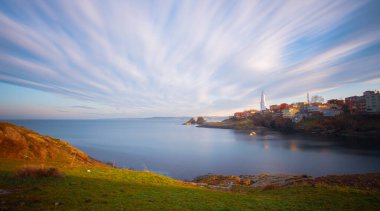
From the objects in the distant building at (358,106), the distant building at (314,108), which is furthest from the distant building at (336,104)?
the distant building at (358,106)

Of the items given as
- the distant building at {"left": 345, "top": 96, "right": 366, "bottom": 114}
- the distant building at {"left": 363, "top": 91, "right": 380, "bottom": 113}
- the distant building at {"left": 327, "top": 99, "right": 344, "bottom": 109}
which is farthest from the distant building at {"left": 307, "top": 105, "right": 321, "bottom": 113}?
the distant building at {"left": 363, "top": 91, "right": 380, "bottom": 113}

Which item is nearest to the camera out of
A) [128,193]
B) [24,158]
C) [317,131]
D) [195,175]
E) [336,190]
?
[128,193]

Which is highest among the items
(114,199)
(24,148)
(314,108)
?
(314,108)

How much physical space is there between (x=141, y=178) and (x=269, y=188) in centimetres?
1270

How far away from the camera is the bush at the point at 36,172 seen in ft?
42.4

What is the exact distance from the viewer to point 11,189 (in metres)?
10.1

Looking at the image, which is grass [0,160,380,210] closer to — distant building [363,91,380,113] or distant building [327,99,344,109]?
distant building [363,91,380,113]

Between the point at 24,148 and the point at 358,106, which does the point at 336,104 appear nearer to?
the point at 358,106

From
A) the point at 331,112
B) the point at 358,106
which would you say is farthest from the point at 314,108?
the point at 358,106

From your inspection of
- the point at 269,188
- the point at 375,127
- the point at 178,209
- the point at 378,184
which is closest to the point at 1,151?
the point at 178,209

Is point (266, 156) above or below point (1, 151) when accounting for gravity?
below

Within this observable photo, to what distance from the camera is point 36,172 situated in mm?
13289

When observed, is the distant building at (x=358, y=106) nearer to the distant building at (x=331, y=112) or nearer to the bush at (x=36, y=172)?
the distant building at (x=331, y=112)

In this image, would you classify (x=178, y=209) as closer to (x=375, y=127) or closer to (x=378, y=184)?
(x=378, y=184)
